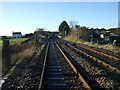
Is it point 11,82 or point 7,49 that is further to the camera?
point 7,49

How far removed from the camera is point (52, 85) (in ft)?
23.7

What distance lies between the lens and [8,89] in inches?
285

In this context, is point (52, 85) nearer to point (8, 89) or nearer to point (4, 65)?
point (8, 89)

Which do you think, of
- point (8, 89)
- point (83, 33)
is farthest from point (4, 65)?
point (83, 33)

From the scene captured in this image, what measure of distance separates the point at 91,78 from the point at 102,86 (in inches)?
52.6

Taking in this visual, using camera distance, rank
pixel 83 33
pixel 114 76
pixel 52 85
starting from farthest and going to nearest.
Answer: pixel 83 33 → pixel 114 76 → pixel 52 85

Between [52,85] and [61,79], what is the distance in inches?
40.1

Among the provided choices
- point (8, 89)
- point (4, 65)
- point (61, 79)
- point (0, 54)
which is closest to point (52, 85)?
point (61, 79)

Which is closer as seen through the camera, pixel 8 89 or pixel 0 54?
pixel 8 89

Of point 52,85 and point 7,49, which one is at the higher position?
point 7,49

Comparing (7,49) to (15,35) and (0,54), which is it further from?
(15,35)

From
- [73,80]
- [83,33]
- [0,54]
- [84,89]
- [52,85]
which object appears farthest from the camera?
[83,33]

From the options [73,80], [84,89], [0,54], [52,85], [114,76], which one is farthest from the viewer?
[0,54]

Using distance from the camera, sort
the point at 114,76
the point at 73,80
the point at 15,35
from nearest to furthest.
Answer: the point at 73,80
the point at 114,76
the point at 15,35
